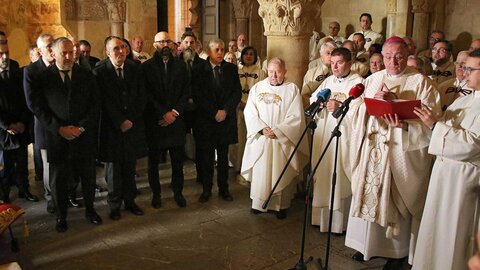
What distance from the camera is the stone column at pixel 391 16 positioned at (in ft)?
34.1

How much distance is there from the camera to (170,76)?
5.16 meters

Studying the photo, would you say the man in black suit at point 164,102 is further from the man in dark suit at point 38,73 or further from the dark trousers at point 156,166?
the man in dark suit at point 38,73

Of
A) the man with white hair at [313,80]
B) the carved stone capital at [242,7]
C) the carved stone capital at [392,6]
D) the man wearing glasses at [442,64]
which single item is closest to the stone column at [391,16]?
the carved stone capital at [392,6]

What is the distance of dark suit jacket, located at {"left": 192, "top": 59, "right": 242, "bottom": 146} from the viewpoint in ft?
17.7

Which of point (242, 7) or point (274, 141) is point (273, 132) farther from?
point (242, 7)

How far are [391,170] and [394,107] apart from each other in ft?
1.85

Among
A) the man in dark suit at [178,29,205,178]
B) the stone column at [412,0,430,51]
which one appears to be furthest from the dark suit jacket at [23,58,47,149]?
the stone column at [412,0,430,51]

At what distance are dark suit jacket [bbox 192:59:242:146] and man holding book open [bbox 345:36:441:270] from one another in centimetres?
188

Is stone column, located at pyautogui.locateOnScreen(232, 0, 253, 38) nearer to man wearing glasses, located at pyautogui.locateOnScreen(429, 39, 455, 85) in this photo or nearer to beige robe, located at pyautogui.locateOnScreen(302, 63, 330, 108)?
man wearing glasses, located at pyautogui.locateOnScreen(429, 39, 455, 85)

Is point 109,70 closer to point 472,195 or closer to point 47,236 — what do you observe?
point 47,236

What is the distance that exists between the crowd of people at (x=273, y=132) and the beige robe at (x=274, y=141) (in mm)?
12

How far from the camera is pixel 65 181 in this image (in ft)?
15.3

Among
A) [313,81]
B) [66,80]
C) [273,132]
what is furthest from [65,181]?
[313,81]

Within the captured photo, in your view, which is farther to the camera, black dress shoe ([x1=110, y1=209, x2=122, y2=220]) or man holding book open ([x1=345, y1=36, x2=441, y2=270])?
black dress shoe ([x1=110, y1=209, x2=122, y2=220])
